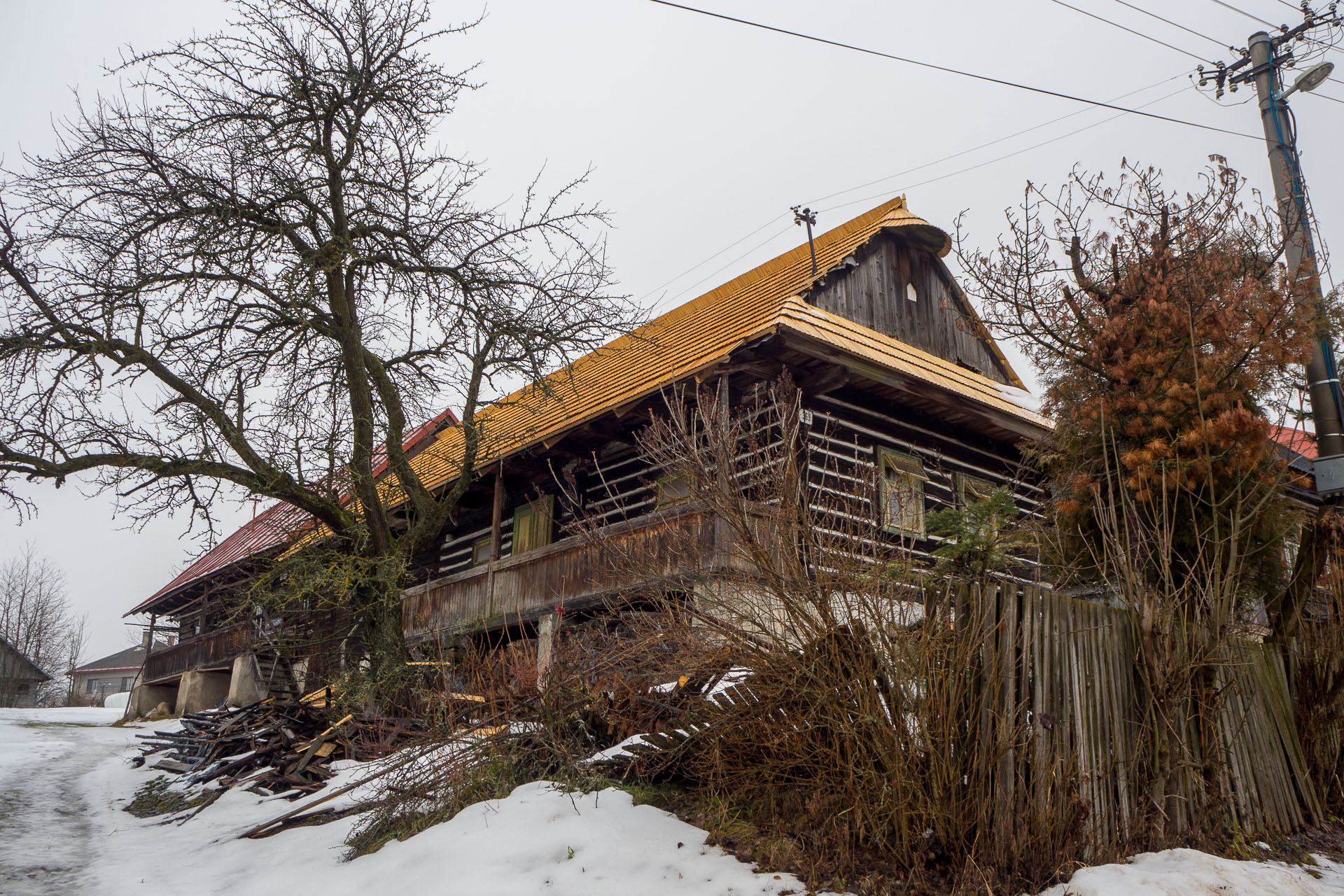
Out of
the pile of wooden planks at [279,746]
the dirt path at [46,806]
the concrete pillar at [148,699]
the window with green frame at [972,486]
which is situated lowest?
the dirt path at [46,806]

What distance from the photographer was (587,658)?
710 centimetres

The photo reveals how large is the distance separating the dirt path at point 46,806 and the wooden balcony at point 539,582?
11.1 feet

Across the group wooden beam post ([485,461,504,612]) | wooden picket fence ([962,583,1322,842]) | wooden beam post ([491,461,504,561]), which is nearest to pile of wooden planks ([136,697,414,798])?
wooden beam post ([485,461,504,612])

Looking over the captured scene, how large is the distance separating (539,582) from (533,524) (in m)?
3.57

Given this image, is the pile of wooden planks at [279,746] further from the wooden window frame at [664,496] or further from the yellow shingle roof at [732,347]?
the wooden window frame at [664,496]

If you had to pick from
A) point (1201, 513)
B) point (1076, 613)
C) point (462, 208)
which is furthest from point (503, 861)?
point (462, 208)

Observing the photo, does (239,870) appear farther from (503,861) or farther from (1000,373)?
(1000,373)

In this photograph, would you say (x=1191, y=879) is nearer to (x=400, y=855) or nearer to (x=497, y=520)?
(x=400, y=855)

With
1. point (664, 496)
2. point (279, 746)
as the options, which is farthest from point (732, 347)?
point (279, 746)

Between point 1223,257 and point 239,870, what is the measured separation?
9.48 metres

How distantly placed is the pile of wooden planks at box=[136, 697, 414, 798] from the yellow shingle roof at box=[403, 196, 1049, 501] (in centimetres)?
337

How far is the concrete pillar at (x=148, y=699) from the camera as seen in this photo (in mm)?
27016

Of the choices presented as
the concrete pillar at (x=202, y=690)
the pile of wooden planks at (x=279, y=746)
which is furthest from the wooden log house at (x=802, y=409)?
the concrete pillar at (x=202, y=690)

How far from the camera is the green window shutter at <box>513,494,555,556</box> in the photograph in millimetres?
15766
